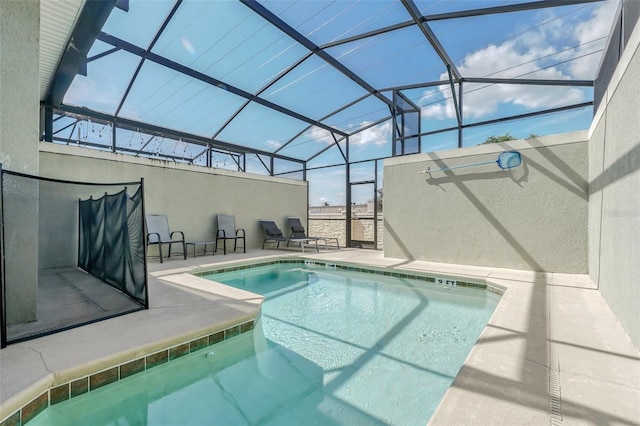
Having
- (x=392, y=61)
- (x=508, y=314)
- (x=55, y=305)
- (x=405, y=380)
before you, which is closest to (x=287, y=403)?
(x=405, y=380)

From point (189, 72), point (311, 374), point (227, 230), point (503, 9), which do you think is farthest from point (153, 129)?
point (503, 9)

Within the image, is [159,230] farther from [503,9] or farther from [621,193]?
[503,9]

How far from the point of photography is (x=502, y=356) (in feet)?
6.47

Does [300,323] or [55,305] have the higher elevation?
[55,305]

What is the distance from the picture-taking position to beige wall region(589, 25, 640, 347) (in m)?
Result: 2.22

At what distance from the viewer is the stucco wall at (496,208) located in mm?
4727

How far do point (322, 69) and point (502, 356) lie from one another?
6.17m

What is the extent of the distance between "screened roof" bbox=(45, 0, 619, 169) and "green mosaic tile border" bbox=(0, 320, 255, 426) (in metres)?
3.34

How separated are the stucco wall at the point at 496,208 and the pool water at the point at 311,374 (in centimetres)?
189

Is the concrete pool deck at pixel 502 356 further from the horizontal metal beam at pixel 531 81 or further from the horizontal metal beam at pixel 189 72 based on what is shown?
the horizontal metal beam at pixel 189 72

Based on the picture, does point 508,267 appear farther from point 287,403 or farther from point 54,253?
point 54,253

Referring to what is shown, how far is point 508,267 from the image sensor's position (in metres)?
5.23

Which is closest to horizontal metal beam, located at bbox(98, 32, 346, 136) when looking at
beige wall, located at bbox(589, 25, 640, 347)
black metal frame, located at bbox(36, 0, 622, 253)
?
black metal frame, located at bbox(36, 0, 622, 253)

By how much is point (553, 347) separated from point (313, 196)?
8.43 meters
